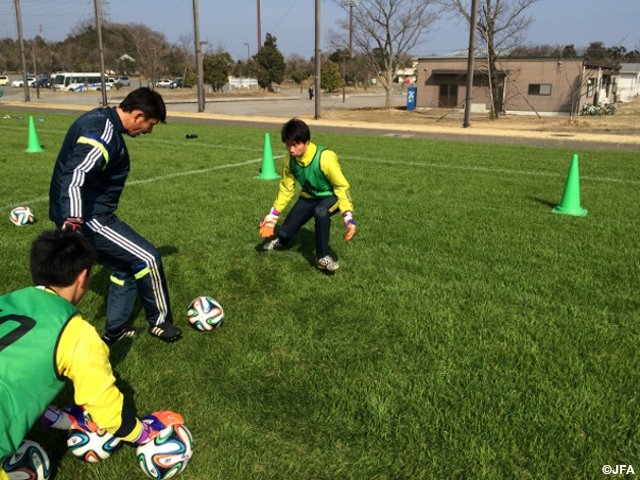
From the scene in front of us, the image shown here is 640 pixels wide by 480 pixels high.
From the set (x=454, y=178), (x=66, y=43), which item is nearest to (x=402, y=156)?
(x=454, y=178)

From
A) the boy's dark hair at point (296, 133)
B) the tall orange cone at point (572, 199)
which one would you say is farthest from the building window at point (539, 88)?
the boy's dark hair at point (296, 133)

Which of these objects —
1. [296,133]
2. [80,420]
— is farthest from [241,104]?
[80,420]

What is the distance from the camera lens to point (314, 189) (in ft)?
18.2

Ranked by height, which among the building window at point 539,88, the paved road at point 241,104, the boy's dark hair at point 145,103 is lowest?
the boy's dark hair at point 145,103

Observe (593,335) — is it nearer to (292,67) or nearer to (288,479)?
(288,479)

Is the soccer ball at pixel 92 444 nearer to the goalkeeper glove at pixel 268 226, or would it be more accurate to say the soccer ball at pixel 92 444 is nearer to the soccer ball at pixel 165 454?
the soccer ball at pixel 165 454

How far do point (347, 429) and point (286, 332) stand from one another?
4.30 ft

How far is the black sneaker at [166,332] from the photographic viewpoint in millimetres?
4141

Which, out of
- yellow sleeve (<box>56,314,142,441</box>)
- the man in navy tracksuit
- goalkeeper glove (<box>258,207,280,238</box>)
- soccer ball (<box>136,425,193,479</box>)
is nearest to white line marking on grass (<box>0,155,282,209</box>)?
goalkeeper glove (<box>258,207,280,238</box>)

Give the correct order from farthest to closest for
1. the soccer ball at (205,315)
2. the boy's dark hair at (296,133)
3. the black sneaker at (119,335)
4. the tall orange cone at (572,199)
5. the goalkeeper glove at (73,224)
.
→ the tall orange cone at (572,199)
the boy's dark hair at (296,133)
the soccer ball at (205,315)
the black sneaker at (119,335)
the goalkeeper glove at (73,224)

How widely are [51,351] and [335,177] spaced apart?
3.43m

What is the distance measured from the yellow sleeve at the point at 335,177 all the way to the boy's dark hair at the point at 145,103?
1.88 metres

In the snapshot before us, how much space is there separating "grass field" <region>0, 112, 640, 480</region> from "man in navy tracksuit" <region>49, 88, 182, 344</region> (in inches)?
10.3

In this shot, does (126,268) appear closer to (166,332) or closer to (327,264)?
(166,332)
